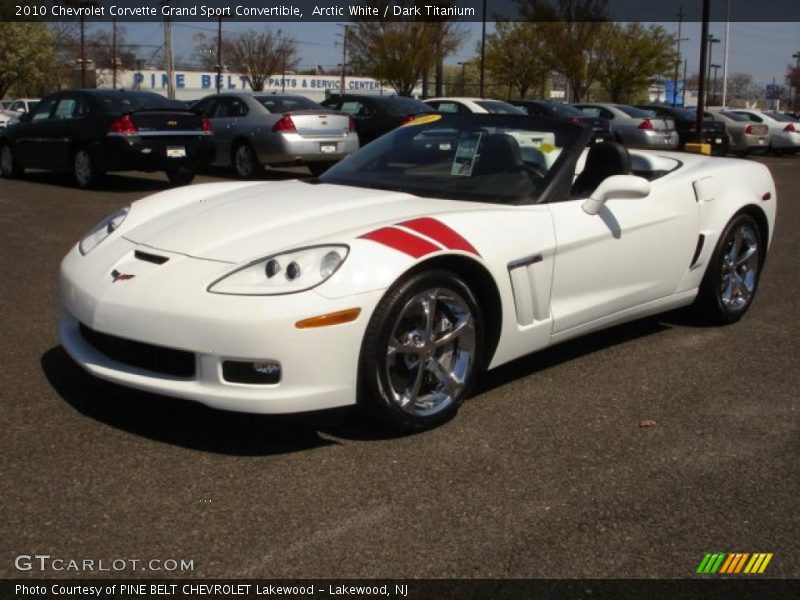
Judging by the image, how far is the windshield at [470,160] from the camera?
4.62m

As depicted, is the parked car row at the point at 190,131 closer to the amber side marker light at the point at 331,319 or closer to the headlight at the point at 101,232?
the headlight at the point at 101,232

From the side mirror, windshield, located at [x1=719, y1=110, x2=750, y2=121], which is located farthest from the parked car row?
windshield, located at [x1=719, y1=110, x2=750, y2=121]

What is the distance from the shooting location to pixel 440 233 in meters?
3.90

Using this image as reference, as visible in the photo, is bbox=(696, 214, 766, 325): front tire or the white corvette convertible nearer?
the white corvette convertible

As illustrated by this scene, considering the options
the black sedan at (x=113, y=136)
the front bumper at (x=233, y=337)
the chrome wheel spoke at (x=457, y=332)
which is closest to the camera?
the front bumper at (x=233, y=337)

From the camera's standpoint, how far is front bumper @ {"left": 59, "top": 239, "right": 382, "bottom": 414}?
11.3ft

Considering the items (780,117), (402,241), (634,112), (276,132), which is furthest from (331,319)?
(780,117)

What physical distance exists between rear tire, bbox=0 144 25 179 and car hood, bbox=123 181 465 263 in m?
11.0

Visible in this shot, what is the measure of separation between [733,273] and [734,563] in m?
3.19

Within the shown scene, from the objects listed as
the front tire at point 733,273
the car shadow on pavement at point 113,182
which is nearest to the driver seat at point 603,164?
the front tire at point 733,273

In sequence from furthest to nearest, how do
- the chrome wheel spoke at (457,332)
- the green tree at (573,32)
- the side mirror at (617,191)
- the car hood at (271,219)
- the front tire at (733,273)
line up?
the green tree at (573,32)
the front tire at (733,273)
the side mirror at (617,191)
the chrome wheel spoke at (457,332)
the car hood at (271,219)

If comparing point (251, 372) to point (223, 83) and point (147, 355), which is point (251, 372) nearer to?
point (147, 355)

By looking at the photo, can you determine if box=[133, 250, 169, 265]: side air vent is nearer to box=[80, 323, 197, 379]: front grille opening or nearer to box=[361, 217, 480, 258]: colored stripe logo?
box=[80, 323, 197, 379]: front grille opening

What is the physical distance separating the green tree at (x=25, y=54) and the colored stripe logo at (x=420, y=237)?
44783mm
